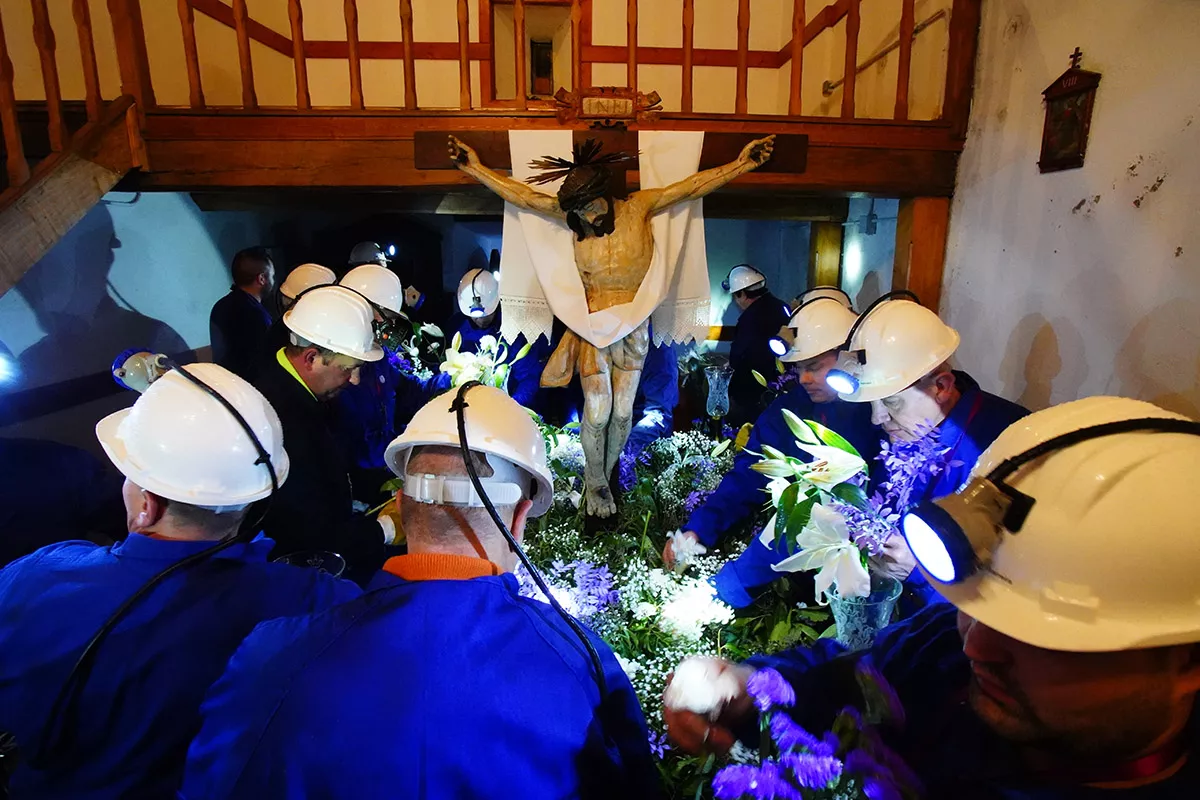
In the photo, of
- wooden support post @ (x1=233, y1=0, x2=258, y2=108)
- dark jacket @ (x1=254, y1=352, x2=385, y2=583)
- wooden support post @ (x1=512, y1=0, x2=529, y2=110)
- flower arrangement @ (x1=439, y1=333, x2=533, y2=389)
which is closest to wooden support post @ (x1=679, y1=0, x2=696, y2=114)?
wooden support post @ (x1=512, y1=0, x2=529, y2=110)

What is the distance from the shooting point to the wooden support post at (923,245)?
337 centimetres

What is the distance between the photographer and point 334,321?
2.59 m

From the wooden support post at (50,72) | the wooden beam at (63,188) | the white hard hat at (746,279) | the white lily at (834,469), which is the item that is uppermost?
the wooden support post at (50,72)

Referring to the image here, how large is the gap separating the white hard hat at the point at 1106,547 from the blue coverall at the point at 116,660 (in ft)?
4.62

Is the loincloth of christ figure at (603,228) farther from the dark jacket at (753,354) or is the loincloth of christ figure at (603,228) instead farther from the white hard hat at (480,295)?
the white hard hat at (480,295)

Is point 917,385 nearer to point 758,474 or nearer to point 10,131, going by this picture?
point 758,474

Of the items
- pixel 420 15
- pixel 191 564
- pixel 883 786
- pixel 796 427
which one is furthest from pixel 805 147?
pixel 420 15

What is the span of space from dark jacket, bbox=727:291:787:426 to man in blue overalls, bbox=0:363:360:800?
3.41 metres

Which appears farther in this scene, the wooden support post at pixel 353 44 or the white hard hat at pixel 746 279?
the white hard hat at pixel 746 279

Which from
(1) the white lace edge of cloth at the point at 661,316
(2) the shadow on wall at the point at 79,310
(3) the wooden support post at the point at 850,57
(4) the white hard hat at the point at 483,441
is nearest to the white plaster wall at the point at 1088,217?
(3) the wooden support post at the point at 850,57

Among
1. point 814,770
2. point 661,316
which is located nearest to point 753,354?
point 661,316

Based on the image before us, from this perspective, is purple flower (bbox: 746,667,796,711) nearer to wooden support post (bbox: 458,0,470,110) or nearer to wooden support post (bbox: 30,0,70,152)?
wooden support post (bbox: 458,0,470,110)

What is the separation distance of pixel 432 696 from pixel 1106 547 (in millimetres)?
911

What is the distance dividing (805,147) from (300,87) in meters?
2.39
